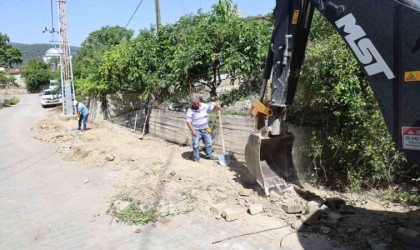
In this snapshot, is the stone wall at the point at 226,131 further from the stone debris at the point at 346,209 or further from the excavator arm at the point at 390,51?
the excavator arm at the point at 390,51

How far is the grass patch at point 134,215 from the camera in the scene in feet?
18.7

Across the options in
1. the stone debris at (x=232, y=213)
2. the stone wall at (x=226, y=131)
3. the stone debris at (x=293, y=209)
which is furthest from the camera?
the stone wall at (x=226, y=131)

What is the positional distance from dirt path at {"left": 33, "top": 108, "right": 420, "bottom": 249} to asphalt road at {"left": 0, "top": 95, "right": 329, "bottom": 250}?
0.31m

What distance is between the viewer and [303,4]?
195 inches

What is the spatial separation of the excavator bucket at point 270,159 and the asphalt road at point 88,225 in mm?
710

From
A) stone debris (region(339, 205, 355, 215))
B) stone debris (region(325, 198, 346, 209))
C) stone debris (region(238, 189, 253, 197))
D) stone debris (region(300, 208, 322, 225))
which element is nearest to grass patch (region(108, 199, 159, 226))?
stone debris (region(238, 189, 253, 197))

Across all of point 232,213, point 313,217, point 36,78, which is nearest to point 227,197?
point 232,213

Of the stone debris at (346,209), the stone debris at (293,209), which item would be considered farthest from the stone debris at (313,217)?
the stone debris at (346,209)

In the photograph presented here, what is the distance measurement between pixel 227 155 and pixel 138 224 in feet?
11.4

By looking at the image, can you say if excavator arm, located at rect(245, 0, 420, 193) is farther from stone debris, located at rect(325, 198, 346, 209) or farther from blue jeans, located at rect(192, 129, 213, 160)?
blue jeans, located at rect(192, 129, 213, 160)

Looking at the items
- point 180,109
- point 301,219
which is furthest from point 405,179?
point 180,109

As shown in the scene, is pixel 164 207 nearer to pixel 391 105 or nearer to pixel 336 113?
pixel 336 113

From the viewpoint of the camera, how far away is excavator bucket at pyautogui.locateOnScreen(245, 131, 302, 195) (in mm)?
5844

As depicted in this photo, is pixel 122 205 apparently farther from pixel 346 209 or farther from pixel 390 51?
pixel 390 51
